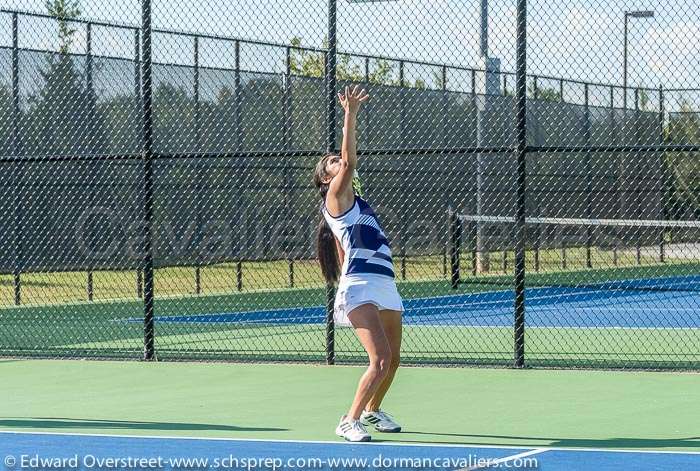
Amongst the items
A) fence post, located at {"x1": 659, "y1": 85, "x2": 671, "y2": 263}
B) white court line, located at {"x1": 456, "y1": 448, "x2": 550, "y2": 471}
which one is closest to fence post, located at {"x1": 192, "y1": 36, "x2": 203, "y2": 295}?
fence post, located at {"x1": 659, "y1": 85, "x2": 671, "y2": 263}

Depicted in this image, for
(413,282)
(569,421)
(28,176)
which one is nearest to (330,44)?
(569,421)

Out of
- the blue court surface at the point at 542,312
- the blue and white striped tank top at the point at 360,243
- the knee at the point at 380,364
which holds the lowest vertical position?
the knee at the point at 380,364

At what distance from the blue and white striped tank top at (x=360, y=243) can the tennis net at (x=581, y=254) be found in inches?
535

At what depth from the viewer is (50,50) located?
20.8m

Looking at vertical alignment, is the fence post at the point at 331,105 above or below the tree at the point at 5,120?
below

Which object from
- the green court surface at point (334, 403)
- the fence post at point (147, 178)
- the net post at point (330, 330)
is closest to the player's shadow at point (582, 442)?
the green court surface at point (334, 403)

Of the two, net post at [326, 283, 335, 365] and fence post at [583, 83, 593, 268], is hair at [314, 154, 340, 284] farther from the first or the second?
fence post at [583, 83, 593, 268]

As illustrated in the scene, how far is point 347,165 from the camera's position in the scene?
8.12 meters

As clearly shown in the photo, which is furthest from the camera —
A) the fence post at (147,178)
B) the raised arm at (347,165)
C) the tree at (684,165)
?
the tree at (684,165)

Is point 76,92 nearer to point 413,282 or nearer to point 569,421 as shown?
point 413,282

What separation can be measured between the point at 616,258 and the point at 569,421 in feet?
65.6

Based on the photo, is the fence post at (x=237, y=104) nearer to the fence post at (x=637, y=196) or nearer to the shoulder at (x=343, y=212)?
the fence post at (x=637, y=196)

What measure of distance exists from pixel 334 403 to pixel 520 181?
2.98m

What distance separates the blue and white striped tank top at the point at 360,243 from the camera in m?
8.39
